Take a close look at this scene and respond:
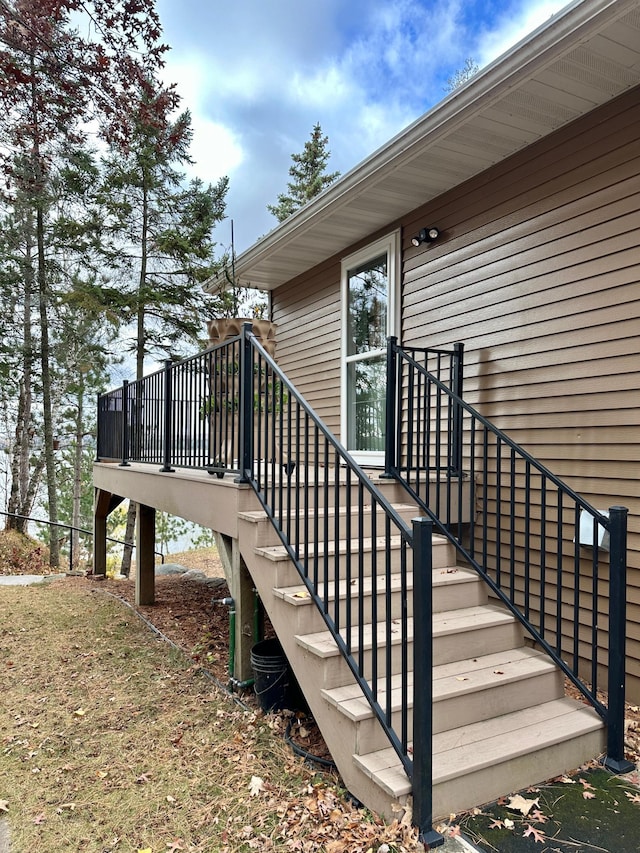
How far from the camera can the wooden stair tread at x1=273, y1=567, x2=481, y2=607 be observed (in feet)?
9.20

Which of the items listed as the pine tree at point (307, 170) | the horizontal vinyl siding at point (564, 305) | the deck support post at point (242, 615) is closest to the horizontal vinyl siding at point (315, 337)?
the horizontal vinyl siding at point (564, 305)

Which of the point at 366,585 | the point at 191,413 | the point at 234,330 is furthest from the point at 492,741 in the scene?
the point at 234,330

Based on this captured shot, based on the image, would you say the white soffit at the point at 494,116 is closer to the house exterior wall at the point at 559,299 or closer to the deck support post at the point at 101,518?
the house exterior wall at the point at 559,299

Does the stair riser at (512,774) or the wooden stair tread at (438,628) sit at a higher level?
the wooden stair tread at (438,628)

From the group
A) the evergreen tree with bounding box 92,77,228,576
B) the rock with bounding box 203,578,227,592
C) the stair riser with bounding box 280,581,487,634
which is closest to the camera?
the stair riser with bounding box 280,581,487,634

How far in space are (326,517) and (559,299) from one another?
228cm

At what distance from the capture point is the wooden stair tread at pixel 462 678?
237 cm

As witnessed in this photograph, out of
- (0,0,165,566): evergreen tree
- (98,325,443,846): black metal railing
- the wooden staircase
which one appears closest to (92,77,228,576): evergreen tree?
(0,0,165,566): evergreen tree

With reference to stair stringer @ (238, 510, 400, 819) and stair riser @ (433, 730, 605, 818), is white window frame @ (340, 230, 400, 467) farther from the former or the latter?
stair riser @ (433, 730, 605, 818)

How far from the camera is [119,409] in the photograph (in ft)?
22.5

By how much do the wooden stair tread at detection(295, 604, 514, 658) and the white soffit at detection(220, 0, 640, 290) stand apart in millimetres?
3004

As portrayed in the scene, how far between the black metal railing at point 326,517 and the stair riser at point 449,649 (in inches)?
0.5

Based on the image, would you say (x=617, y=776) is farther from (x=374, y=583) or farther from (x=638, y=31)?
(x=638, y=31)

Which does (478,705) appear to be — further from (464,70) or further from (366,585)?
(464,70)
